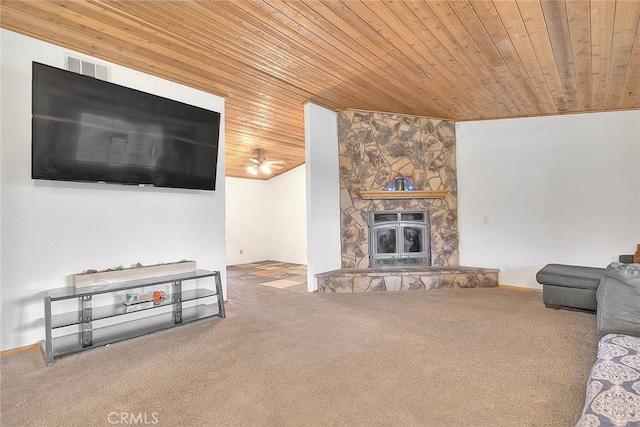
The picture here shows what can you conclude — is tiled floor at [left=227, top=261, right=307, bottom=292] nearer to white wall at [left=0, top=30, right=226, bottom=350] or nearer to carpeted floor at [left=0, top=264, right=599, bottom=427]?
carpeted floor at [left=0, top=264, right=599, bottom=427]

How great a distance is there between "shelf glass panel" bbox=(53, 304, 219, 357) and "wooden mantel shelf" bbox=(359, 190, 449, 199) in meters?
2.87

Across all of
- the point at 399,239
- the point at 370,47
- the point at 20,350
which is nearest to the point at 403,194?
the point at 399,239

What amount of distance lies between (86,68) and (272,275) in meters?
4.35

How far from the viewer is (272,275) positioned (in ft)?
20.5

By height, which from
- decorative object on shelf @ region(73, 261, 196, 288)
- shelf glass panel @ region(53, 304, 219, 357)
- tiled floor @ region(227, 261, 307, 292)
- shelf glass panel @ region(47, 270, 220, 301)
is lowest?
tiled floor @ region(227, 261, 307, 292)

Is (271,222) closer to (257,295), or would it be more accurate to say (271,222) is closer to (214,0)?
(257,295)

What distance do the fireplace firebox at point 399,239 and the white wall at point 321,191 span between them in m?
0.62

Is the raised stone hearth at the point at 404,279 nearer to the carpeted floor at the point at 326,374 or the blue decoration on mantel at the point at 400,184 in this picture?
the carpeted floor at the point at 326,374

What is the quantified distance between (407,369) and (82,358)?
101 inches

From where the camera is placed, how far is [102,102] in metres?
2.90

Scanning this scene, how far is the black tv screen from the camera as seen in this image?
265 cm

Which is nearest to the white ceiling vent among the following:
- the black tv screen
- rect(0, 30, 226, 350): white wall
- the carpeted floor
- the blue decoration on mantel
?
rect(0, 30, 226, 350): white wall

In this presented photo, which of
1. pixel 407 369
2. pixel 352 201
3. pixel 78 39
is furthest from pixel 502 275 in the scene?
pixel 78 39

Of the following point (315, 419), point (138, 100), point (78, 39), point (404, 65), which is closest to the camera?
point (315, 419)
